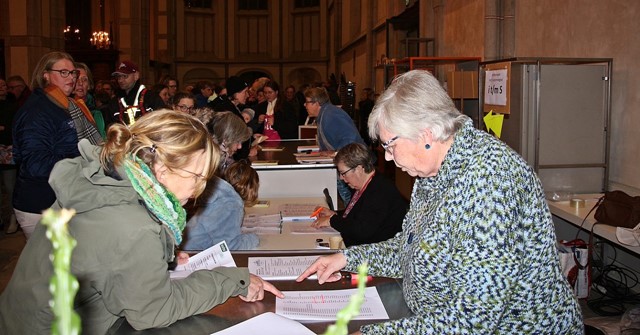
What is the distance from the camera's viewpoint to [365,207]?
3922mm

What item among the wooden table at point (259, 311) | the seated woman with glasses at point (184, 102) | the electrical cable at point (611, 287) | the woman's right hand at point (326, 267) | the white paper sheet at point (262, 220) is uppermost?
the seated woman with glasses at point (184, 102)

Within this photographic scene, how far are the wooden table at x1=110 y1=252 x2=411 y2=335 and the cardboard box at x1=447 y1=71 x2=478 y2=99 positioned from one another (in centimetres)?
461

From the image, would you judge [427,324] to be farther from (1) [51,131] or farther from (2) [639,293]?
(2) [639,293]

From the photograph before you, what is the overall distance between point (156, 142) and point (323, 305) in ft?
2.42

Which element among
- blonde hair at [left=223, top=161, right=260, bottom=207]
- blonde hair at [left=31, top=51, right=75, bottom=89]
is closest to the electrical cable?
blonde hair at [left=223, top=161, right=260, bottom=207]

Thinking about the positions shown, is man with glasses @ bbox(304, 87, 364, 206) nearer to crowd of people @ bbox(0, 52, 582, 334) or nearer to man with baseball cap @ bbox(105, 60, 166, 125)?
man with baseball cap @ bbox(105, 60, 166, 125)

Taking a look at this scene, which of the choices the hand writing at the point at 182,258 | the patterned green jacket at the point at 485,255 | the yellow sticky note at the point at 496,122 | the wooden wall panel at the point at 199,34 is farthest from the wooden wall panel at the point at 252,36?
the patterned green jacket at the point at 485,255

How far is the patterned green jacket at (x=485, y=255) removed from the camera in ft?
4.95

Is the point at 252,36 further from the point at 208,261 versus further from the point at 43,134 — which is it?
the point at 208,261

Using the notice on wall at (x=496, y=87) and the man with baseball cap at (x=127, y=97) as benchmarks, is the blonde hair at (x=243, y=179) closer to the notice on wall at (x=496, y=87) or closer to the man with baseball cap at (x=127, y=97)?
the man with baseball cap at (x=127, y=97)

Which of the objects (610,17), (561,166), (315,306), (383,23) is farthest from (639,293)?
(383,23)

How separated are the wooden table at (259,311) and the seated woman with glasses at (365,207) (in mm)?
1493

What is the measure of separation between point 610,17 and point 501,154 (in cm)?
409

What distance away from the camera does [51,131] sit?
3.72 meters
